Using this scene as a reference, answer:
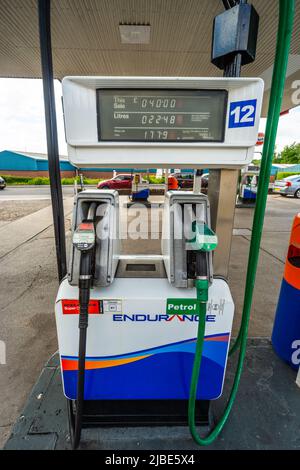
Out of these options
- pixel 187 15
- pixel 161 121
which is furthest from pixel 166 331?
pixel 187 15

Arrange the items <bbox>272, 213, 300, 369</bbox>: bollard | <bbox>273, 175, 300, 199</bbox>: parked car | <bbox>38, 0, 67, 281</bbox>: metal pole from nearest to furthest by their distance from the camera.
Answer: <bbox>38, 0, 67, 281</bbox>: metal pole
<bbox>272, 213, 300, 369</bbox>: bollard
<bbox>273, 175, 300, 199</bbox>: parked car

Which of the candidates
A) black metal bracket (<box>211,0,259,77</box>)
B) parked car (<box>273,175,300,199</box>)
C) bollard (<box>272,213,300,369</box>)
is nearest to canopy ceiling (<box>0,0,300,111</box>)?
black metal bracket (<box>211,0,259,77</box>)

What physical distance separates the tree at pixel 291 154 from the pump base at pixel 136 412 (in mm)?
51582

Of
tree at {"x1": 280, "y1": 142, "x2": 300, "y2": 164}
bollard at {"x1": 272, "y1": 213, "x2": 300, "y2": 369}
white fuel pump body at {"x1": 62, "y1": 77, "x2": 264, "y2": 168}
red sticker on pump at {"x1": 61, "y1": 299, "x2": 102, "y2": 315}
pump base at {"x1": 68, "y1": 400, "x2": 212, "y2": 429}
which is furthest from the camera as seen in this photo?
tree at {"x1": 280, "y1": 142, "x2": 300, "y2": 164}

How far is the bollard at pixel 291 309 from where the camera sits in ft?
6.30

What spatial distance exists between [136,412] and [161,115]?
1.58 meters

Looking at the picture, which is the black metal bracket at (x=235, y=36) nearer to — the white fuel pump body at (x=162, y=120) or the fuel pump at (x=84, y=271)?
the white fuel pump body at (x=162, y=120)

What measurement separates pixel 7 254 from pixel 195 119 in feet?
15.1

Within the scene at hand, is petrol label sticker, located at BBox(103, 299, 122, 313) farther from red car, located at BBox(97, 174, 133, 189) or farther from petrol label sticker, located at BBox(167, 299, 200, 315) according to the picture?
red car, located at BBox(97, 174, 133, 189)

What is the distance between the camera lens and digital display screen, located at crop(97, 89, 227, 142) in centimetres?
96

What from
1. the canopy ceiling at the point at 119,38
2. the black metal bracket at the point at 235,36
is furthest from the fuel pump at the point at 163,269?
the canopy ceiling at the point at 119,38

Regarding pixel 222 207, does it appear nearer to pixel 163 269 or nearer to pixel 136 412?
pixel 163 269

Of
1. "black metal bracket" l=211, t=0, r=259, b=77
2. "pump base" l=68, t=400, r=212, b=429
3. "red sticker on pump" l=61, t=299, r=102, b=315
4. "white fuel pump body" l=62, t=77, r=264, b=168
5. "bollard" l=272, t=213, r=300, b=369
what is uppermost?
"black metal bracket" l=211, t=0, r=259, b=77

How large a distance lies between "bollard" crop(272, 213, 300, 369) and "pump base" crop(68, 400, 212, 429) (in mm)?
904
